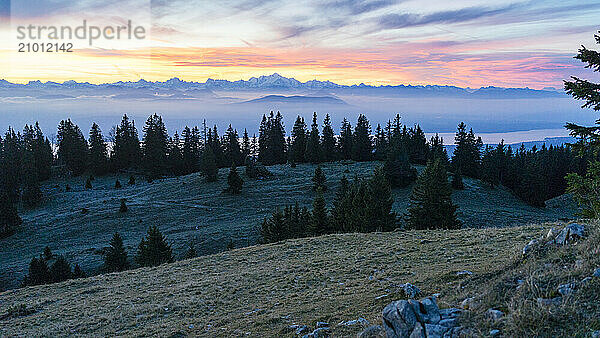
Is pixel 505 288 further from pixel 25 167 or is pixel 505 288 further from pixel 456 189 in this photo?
pixel 25 167

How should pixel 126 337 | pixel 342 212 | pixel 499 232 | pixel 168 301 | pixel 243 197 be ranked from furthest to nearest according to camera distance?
pixel 243 197
pixel 342 212
pixel 499 232
pixel 168 301
pixel 126 337

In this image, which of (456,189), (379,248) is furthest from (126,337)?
(456,189)

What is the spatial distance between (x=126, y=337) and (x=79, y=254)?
112 ft

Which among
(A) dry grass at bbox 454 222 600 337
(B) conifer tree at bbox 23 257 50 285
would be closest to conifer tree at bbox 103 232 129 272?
(B) conifer tree at bbox 23 257 50 285

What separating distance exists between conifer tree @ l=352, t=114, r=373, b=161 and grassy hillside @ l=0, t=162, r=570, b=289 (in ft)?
33.9

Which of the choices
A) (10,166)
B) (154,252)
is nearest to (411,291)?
(154,252)

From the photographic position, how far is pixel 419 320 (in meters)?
6.00

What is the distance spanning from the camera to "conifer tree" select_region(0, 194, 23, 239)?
5012cm

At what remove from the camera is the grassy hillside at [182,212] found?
40312 mm

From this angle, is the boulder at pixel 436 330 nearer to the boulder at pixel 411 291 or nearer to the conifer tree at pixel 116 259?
the boulder at pixel 411 291

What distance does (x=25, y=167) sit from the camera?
72.7 metres

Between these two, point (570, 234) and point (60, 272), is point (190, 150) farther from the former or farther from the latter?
point (570, 234)

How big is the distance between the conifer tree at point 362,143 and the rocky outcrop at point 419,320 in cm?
8132

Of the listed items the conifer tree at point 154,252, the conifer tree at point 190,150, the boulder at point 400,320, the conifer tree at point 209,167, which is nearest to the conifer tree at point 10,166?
the conifer tree at point 190,150
